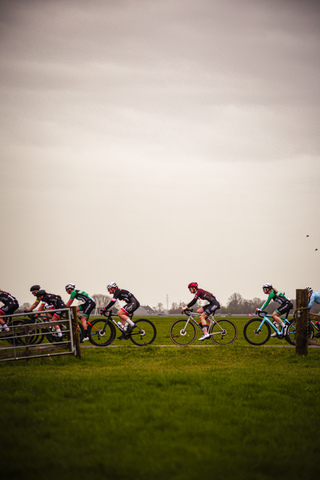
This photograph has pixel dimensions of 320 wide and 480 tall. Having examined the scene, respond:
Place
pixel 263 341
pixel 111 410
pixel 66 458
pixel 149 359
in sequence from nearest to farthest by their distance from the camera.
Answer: pixel 66 458 → pixel 111 410 → pixel 149 359 → pixel 263 341

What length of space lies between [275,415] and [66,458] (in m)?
3.53

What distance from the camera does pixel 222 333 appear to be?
16.5 metres

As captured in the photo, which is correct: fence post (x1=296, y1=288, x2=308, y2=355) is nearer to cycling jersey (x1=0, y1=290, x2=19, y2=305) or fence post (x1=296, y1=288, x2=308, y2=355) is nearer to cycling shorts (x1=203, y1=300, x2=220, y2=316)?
cycling shorts (x1=203, y1=300, x2=220, y2=316)

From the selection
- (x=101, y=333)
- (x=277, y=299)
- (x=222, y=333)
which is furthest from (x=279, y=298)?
(x=101, y=333)

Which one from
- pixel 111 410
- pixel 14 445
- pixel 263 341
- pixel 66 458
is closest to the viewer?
pixel 66 458

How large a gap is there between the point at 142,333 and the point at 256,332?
4380 millimetres

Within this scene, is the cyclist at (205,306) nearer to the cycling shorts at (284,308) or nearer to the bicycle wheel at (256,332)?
the bicycle wheel at (256,332)

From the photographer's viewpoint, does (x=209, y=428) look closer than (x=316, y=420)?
Yes

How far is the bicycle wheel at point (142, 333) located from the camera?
51.5ft

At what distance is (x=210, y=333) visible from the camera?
1659 centimetres

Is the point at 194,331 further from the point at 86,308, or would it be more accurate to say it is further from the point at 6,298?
the point at 6,298

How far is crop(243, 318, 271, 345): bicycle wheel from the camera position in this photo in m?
16.1

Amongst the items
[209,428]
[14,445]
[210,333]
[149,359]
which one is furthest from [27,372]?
[210,333]

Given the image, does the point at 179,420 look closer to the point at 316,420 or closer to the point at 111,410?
the point at 111,410
